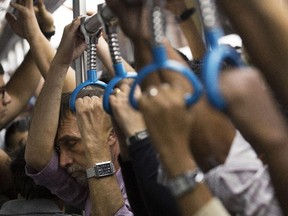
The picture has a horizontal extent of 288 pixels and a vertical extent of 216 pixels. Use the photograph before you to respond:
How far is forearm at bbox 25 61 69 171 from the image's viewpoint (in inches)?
65.9

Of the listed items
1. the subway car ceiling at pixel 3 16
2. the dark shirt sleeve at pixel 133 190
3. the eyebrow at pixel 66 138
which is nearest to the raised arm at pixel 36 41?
the subway car ceiling at pixel 3 16

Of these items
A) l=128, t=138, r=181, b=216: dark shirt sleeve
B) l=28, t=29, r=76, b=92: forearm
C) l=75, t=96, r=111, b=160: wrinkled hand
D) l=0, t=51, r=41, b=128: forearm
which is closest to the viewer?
l=128, t=138, r=181, b=216: dark shirt sleeve

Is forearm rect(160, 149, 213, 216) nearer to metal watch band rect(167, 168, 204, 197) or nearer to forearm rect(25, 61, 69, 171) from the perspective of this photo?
metal watch band rect(167, 168, 204, 197)

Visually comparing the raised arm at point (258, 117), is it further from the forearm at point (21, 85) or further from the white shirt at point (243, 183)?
the forearm at point (21, 85)

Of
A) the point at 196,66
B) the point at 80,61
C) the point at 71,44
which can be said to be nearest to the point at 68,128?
the point at 80,61

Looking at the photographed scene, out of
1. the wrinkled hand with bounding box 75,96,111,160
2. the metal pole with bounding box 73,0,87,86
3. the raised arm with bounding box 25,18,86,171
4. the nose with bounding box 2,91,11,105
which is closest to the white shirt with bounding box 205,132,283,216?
the wrinkled hand with bounding box 75,96,111,160

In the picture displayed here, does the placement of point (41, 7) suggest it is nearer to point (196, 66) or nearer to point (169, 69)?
point (196, 66)

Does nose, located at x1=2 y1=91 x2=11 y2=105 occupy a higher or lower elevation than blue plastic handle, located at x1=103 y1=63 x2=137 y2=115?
lower

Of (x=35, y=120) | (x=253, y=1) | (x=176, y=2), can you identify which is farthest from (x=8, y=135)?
(x=253, y=1)

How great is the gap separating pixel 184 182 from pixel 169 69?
15 cm

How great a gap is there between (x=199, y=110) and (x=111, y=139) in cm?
73

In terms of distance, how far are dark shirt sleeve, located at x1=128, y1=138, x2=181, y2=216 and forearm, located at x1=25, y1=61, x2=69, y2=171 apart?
2.29ft

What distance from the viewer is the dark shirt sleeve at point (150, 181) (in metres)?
0.98

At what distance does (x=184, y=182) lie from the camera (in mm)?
799
